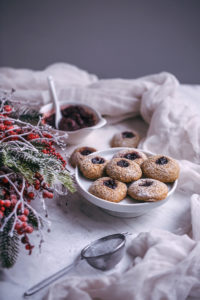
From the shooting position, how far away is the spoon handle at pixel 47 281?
26.0 inches

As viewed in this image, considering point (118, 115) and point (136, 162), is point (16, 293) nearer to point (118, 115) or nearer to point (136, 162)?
point (136, 162)

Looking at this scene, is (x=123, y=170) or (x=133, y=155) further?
(x=133, y=155)

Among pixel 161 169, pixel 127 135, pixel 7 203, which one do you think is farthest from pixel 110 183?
pixel 127 135

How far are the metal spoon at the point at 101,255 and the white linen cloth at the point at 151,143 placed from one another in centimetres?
3

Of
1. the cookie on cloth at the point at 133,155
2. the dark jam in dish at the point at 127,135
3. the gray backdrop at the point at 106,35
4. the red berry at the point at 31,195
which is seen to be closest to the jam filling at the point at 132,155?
the cookie on cloth at the point at 133,155

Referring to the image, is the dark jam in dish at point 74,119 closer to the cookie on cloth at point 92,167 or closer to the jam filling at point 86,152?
the jam filling at point 86,152

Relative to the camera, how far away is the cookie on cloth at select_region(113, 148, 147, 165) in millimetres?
957

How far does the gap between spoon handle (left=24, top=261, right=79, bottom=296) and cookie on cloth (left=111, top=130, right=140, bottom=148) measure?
1.86 feet

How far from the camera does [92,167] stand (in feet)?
2.97

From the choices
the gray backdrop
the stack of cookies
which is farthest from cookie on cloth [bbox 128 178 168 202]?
the gray backdrop

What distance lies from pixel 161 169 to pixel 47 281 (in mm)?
433

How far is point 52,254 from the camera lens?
0.76 metres

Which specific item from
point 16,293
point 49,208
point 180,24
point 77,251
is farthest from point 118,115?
point 180,24

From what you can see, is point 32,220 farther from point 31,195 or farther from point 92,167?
point 92,167
